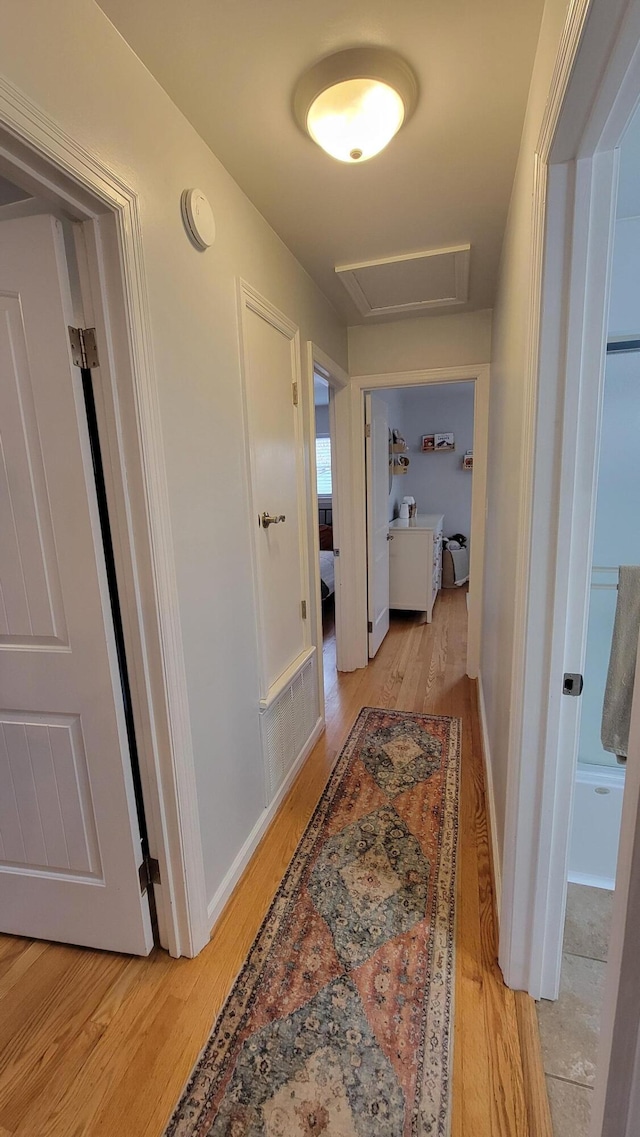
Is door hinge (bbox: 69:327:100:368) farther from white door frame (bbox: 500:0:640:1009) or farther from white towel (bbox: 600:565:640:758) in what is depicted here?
white towel (bbox: 600:565:640:758)

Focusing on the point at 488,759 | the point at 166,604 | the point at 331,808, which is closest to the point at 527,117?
the point at 166,604

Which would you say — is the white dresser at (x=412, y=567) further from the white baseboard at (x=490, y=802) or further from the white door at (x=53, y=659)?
the white door at (x=53, y=659)

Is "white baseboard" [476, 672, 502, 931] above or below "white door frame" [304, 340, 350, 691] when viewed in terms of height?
below

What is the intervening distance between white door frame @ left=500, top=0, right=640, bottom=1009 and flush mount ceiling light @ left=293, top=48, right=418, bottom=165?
0.48 meters

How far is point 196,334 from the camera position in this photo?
4.38ft

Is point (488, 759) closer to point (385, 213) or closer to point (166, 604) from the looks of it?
point (166, 604)

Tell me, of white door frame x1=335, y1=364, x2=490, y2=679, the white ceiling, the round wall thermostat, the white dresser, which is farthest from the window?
the round wall thermostat

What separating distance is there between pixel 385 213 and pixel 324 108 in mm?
608

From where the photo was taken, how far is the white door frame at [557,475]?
835mm

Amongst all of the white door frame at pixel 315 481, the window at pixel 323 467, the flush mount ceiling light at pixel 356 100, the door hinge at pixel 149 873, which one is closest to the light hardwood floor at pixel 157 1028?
the door hinge at pixel 149 873

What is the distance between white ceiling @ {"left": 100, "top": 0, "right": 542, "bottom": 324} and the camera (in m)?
1.00

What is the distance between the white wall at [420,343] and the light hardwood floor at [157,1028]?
100 inches

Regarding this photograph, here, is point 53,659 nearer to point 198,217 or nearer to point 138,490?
point 138,490

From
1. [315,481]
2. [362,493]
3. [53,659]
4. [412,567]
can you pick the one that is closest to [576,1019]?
[53,659]
